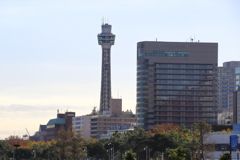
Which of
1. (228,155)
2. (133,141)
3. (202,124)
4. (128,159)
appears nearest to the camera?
(228,155)

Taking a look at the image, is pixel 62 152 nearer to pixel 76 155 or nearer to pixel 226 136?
pixel 76 155

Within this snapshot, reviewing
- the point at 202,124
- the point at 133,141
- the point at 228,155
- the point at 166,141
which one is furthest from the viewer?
the point at 133,141

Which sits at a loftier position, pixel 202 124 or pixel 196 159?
pixel 202 124

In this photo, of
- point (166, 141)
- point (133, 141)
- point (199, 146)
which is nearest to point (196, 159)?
point (199, 146)

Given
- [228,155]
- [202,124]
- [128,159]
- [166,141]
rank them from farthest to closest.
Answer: [166,141], [202,124], [128,159], [228,155]

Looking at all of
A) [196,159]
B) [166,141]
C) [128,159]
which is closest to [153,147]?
[166,141]

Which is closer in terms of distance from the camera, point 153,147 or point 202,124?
point 202,124

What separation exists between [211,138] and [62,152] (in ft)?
159

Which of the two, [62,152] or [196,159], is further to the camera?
[62,152]

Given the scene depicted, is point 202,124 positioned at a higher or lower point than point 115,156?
higher

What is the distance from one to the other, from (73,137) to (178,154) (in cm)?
7752

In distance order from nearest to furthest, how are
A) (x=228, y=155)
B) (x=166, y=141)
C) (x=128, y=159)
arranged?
(x=228, y=155) < (x=128, y=159) < (x=166, y=141)

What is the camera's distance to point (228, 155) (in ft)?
329

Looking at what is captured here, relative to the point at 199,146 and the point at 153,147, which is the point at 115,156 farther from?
the point at 199,146
